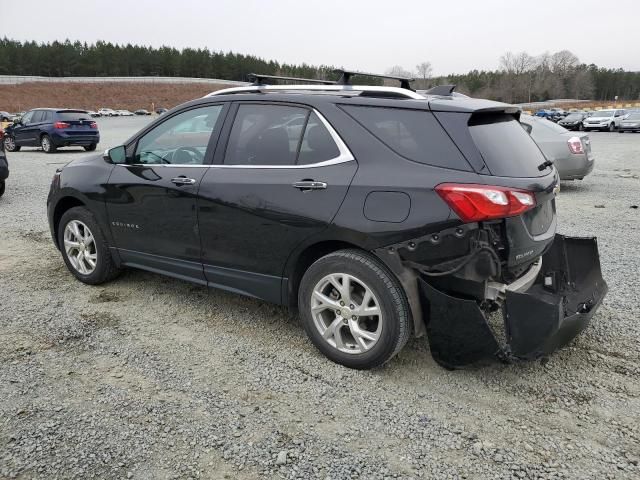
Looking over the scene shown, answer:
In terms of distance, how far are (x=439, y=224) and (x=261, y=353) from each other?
156 centimetres

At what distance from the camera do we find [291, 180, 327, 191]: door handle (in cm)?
329

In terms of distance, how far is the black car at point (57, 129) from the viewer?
18484 mm

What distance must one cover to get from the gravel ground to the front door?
48 cm

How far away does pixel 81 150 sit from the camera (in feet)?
66.9

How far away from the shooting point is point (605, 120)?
33969 millimetres

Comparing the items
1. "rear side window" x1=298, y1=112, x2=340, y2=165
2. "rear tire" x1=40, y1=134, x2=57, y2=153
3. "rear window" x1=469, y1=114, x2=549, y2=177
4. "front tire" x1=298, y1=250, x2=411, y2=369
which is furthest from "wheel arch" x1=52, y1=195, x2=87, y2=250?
"rear tire" x1=40, y1=134, x2=57, y2=153

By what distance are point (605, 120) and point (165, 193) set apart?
120ft

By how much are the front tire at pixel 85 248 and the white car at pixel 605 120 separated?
118 feet

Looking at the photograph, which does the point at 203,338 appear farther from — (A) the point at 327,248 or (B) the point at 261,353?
(A) the point at 327,248

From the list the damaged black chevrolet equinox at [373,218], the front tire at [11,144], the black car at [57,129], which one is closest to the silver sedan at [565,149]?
the damaged black chevrolet equinox at [373,218]

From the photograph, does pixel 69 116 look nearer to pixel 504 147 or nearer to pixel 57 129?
pixel 57 129

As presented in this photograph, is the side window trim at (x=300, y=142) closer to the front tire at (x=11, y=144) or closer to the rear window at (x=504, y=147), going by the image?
the rear window at (x=504, y=147)

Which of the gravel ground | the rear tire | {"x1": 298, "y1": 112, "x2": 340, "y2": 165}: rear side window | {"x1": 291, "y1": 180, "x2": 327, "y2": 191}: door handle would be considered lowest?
the gravel ground

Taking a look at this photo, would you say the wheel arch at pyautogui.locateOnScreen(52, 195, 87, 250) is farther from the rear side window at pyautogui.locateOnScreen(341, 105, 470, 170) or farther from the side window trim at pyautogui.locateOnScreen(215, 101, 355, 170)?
the rear side window at pyautogui.locateOnScreen(341, 105, 470, 170)
